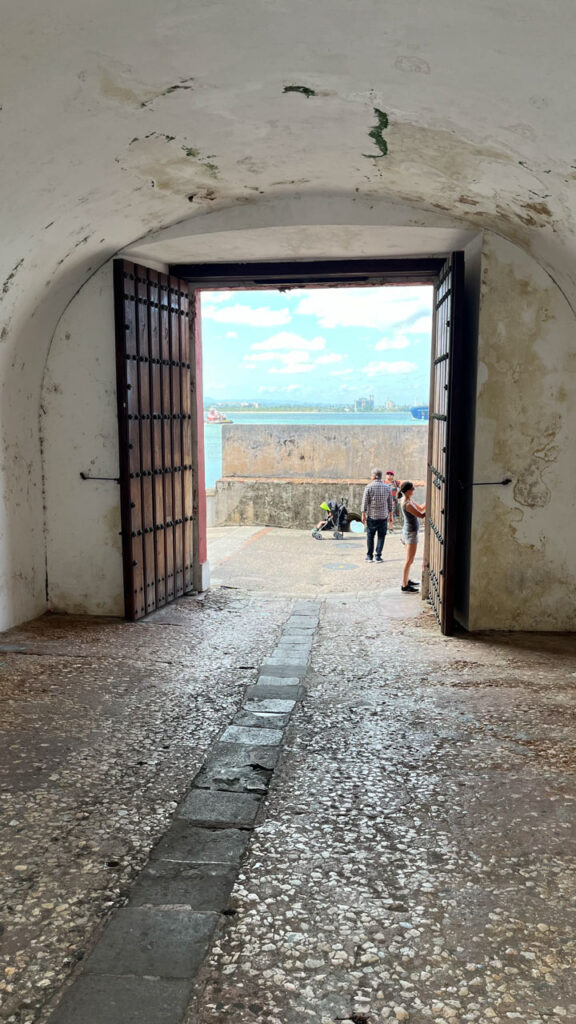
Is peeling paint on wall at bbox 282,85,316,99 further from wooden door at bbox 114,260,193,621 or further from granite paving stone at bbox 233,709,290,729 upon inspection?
granite paving stone at bbox 233,709,290,729

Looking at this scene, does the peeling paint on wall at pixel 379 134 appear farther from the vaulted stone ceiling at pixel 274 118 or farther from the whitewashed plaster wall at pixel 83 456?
the whitewashed plaster wall at pixel 83 456

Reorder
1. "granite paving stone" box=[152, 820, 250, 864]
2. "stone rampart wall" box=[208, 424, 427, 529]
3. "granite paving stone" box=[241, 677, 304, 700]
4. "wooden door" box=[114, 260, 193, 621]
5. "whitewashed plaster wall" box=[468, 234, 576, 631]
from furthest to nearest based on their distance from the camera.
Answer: "stone rampart wall" box=[208, 424, 427, 529] < "wooden door" box=[114, 260, 193, 621] < "whitewashed plaster wall" box=[468, 234, 576, 631] < "granite paving stone" box=[241, 677, 304, 700] < "granite paving stone" box=[152, 820, 250, 864]

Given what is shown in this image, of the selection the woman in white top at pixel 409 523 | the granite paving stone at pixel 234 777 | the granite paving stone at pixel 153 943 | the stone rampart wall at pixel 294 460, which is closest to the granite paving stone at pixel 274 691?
the granite paving stone at pixel 234 777

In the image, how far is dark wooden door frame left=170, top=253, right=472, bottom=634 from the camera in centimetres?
516

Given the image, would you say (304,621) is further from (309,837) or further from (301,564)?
(301,564)

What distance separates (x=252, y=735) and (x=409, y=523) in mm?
3955

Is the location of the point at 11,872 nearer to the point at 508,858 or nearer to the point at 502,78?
the point at 508,858

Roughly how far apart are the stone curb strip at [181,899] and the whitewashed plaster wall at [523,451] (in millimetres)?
2501

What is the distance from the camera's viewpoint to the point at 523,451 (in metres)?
5.17

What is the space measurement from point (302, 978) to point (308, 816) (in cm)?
82

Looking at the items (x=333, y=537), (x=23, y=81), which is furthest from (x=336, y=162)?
(x=333, y=537)

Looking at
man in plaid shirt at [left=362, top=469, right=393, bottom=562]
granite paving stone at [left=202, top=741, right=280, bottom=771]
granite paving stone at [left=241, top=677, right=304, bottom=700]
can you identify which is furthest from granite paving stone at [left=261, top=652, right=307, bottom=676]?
man in plaid shirt at [left=362, top=469, right=393, bottom=562]

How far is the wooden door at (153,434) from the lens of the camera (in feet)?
17.9

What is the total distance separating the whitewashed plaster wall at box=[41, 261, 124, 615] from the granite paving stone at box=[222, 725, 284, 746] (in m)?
2.68
